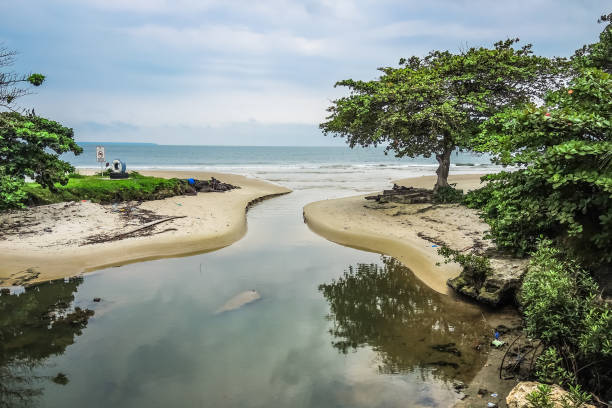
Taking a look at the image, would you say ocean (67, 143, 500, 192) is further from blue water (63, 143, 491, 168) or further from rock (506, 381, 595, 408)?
rock (506, 381, 595, 408)

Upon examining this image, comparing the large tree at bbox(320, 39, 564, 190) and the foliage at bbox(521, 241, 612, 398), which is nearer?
the foliage at bbox(521, 241, 612, 398)

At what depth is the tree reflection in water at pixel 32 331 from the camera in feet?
19.2

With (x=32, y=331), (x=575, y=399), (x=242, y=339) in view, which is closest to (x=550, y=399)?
(x=575, y=399)

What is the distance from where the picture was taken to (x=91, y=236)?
42.2 feet

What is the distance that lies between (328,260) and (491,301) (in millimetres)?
5441

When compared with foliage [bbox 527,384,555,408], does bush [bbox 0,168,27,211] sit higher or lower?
higher

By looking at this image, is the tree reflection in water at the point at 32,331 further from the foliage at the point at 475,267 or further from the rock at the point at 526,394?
the foliage at the point at 475,267

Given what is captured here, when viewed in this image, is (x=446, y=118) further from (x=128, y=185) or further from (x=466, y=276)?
(x=128, y=185)

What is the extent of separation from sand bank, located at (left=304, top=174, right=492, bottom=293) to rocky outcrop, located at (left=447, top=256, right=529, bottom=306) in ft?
3.46

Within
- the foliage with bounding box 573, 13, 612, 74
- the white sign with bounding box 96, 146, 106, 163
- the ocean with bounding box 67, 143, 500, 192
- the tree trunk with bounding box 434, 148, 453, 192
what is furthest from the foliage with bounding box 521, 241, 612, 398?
the white sign with bounding box 96, 146, 106, 163

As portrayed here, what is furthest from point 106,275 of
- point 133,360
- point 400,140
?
point 400,140

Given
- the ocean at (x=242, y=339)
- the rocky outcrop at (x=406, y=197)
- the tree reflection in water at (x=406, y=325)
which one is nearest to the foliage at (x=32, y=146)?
the ocean at (x=242, y=339)

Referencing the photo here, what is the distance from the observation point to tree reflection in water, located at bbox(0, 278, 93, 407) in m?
5.87

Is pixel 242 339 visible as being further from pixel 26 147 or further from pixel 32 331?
pixel 26 147
